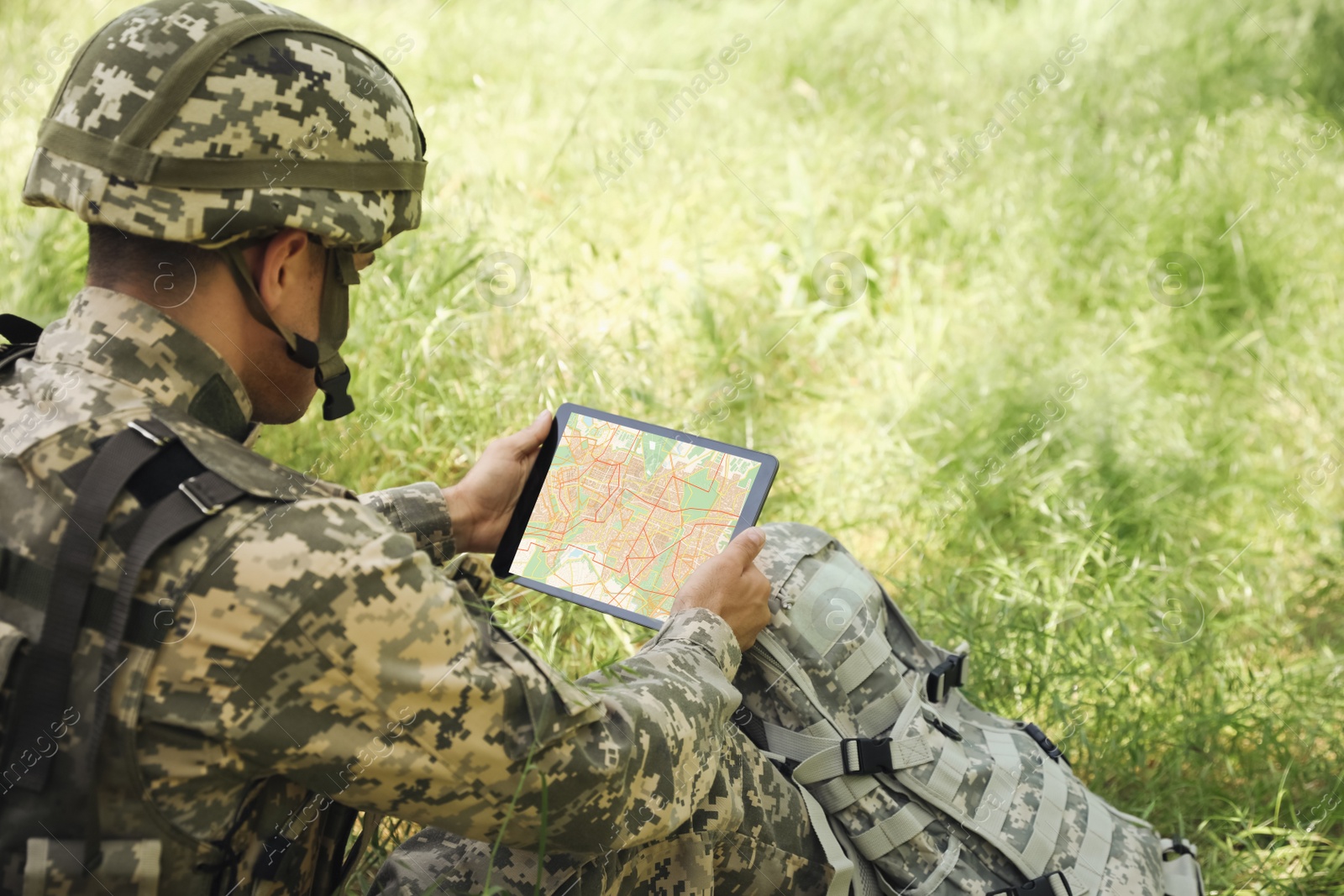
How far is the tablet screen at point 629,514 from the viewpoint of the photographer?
7.19ft

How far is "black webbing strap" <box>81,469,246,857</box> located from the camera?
1324 mm

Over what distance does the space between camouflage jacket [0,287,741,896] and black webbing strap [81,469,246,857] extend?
2cm

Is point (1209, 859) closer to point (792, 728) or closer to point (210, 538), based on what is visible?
point (792, 728)

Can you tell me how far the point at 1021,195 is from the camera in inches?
203

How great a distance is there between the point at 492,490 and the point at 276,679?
3.45 ft

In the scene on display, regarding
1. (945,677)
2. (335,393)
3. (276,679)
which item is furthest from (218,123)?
(945,677)

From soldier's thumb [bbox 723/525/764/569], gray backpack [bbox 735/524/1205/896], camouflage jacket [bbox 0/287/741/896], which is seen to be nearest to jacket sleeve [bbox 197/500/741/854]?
camouflage jacket [bbox 0/287/741/896]

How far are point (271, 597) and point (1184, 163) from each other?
17.0 ft

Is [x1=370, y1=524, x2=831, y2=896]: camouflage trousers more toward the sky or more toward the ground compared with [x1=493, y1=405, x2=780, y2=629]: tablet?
more toward the ground

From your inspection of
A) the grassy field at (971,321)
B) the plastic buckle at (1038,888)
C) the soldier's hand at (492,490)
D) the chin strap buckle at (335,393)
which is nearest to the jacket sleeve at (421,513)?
the soldier's hand at (492,490)

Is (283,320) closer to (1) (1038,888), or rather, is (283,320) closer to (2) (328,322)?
(2) (328,322)

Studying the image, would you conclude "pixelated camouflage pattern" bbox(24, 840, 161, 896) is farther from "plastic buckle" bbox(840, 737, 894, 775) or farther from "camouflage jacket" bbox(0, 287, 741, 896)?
"plastic buckle" bbox(840, 737, 894, 775)

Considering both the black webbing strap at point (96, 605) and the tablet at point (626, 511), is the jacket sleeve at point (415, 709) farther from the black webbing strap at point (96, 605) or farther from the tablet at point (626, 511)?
the tablet at point (626, 511)

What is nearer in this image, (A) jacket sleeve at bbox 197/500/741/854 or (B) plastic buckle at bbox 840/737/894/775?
(A) jacket sleeve at bbox 197/500/741/854
